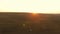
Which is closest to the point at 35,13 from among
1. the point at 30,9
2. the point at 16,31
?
the point at 30,9

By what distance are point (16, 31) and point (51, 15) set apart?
259 millimetres

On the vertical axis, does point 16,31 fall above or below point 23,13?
below

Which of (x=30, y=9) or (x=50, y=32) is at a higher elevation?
(x=30, y=9)

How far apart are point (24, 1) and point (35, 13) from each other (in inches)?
5.3

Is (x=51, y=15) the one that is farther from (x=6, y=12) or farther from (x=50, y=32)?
(x=6, y=12)

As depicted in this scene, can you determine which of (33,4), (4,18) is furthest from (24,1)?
(4,18)

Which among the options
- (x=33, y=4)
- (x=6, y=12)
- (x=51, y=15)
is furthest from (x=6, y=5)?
(x=51, y=15)

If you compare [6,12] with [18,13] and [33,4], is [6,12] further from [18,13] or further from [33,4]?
[33,4]

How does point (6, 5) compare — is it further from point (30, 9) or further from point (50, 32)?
point (50, 32)

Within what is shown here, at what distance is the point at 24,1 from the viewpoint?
33.1 inches

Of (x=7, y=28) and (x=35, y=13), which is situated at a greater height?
(x=35, y=13)

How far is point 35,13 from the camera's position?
776mm

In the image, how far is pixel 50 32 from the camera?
754 millimetres

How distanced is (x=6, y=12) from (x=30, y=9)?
0.18 meters
